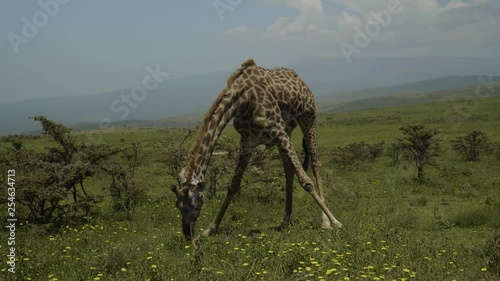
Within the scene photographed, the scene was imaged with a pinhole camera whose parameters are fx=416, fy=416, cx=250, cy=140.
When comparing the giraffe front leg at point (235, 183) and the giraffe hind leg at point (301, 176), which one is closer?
the giraffe hind leg at point (301, 176)

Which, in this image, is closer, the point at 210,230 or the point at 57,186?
the point at 210,230

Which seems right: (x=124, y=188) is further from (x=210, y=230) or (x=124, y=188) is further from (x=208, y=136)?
(x=208, y=136)

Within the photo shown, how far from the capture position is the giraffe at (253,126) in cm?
737

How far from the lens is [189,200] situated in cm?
724

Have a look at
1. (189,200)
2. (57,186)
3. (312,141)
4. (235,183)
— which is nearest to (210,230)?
(235,183)

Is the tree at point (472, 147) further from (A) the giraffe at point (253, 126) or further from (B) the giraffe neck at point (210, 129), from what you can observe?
(B) the giraffe neck at point (210, 129)

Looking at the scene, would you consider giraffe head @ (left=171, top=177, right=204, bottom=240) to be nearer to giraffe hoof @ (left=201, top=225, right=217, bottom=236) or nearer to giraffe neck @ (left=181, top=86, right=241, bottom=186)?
giraffe neck @ (left=181, top=86, right=241, bottom=186)

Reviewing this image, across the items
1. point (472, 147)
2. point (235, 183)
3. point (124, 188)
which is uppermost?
point (235, 183)

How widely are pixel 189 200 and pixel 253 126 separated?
225cm

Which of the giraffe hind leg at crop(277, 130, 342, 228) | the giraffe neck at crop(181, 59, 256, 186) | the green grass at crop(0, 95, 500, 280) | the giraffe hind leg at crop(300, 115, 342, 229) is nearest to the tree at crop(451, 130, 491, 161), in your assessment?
the green grass at crop(0, 95, 500, 280)

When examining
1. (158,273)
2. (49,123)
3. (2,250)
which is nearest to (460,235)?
(158,273)

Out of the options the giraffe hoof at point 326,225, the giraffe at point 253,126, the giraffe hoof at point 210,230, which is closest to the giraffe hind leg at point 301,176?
the giraffe at point 253,126

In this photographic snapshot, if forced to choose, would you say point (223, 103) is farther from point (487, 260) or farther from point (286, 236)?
point (487, 260)

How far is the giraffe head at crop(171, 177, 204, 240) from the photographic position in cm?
722
